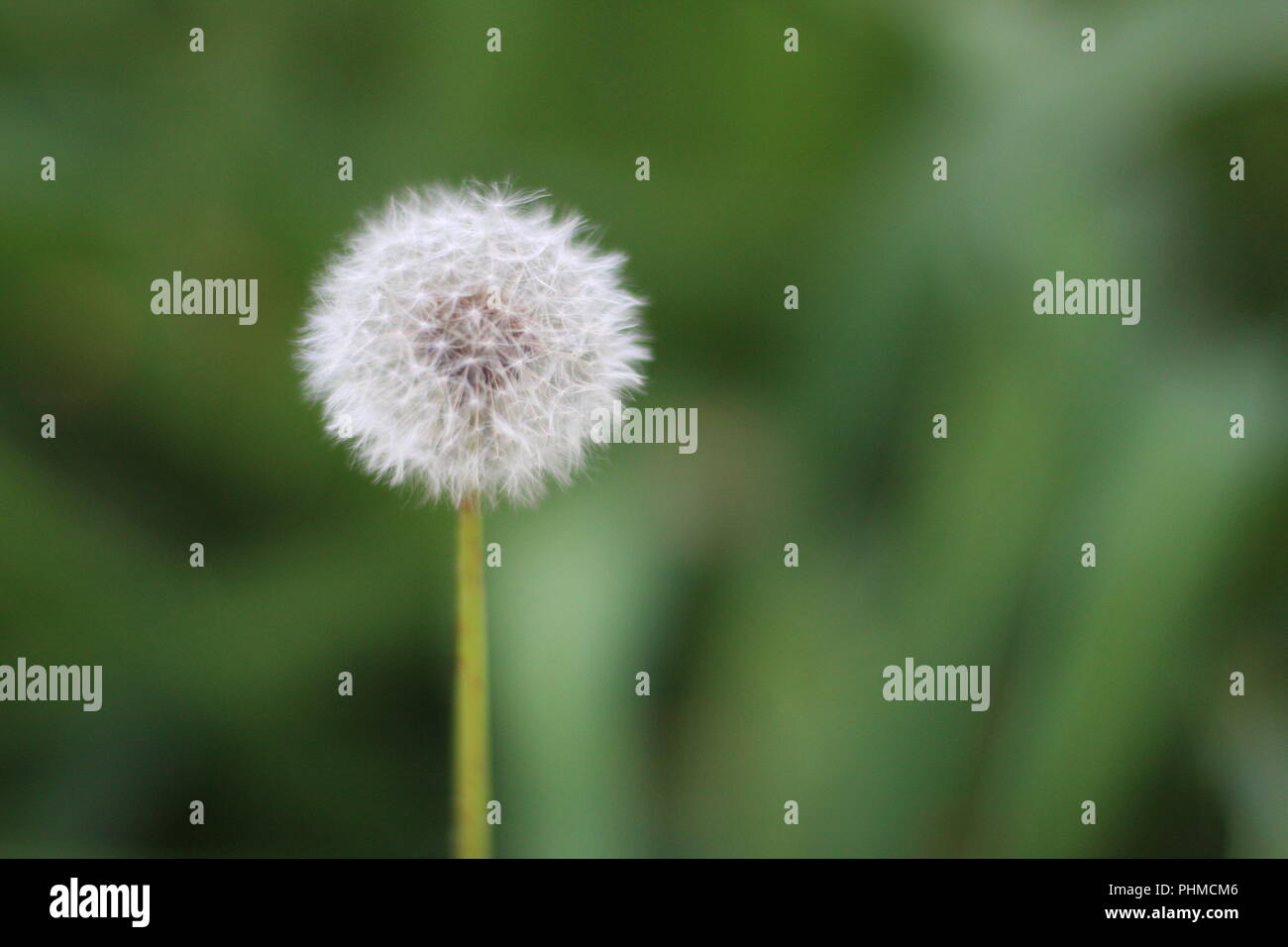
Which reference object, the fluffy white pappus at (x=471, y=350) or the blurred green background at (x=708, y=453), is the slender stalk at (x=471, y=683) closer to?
the fluffy white pappus at (x=471, y=350)

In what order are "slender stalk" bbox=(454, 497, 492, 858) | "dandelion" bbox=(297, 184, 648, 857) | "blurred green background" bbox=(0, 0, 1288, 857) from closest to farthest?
"slender stalk" bbox=(454, 497, 492, 858) < "dandelion" bbox=(297, 184, 648, 857) < "blurred green background" bbox=(0, 0, 1288, 857)

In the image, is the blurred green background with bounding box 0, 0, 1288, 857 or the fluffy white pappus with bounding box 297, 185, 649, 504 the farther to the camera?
the blurred green background with bounding box 0, 0, 1288, 857

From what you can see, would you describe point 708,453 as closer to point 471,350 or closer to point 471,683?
point 471,350

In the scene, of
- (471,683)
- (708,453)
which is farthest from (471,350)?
(708,453)

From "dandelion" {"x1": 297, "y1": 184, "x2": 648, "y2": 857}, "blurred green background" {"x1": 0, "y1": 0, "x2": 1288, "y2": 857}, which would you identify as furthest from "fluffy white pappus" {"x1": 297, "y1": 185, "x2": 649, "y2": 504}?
"blurred green background" {"x1": 0, "y1": 0, "x2": 1288, "y2": 857}

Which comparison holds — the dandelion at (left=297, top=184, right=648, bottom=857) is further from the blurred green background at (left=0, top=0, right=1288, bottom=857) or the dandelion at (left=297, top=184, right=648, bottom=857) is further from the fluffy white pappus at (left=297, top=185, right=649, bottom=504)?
the blurred green background at (left=0, top=0, right=1288, bottom=857)

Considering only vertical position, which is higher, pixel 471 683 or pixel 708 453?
pixel 708 453
